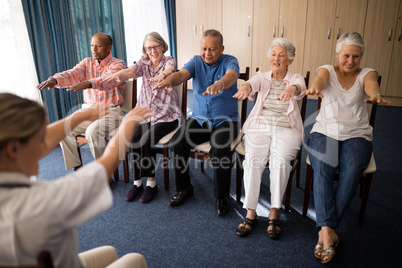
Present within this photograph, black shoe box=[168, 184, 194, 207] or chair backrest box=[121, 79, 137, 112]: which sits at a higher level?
chair backrest box=[121, 79, 137, 112]

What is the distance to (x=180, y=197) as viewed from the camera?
226cm

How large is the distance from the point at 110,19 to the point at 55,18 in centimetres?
98

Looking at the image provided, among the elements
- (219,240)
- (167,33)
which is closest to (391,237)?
(219,240)

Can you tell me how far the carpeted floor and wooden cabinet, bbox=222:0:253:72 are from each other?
13.7 feet

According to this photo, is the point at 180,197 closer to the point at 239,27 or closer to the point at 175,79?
the point at 175,79

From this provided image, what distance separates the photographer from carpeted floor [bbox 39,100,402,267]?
1689 millimetres

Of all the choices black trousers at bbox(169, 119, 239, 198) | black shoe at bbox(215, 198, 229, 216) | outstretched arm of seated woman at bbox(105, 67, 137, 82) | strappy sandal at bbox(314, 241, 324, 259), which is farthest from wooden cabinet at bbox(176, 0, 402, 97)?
strappy sandal at bbox(314, 241, 324, 259)

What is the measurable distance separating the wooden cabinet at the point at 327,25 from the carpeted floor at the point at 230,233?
360 centimetres

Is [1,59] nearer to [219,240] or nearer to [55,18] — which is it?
[55,18]

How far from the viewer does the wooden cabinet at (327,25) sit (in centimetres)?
515

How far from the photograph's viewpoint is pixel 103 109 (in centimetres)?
113

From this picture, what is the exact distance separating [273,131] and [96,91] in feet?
5.28

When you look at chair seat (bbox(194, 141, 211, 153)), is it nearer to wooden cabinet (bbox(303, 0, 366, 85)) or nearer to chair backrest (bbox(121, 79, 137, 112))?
chair backrest (bbox(121, 79, 137, 112))

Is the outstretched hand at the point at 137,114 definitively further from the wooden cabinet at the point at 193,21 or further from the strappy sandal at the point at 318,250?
the wooden cabinet at the point at 193,21
